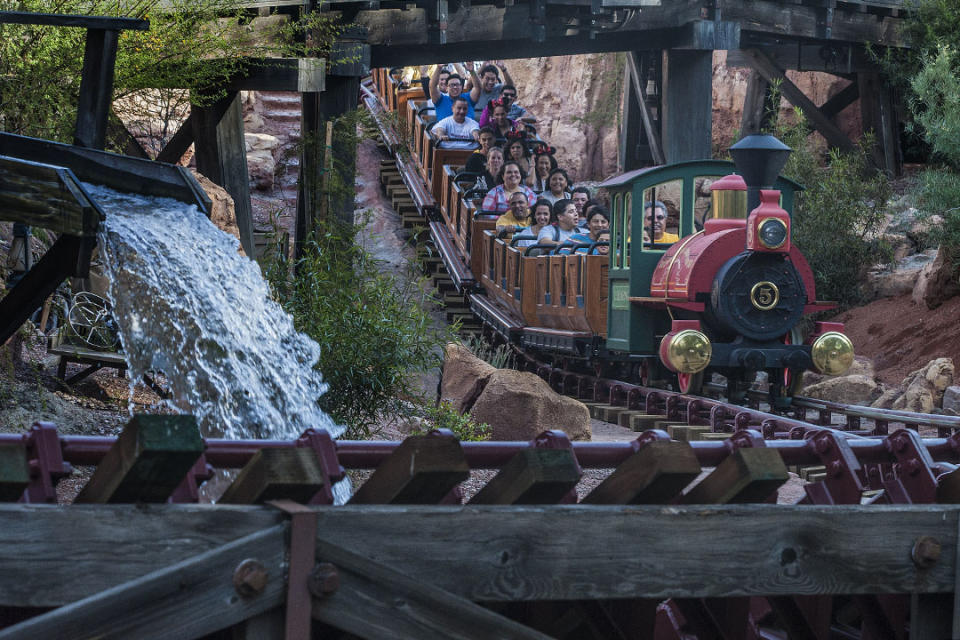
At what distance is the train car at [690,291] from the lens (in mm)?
8484

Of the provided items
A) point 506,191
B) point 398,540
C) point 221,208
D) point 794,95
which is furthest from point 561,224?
point 398,540

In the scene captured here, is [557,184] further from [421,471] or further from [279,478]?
[279,478]

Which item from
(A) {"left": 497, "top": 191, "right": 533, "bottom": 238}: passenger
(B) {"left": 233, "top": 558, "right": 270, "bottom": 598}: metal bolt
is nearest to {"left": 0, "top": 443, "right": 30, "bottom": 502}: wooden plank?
(B) {"left": 233, "top": 558, "right": 270, "bottom": 598}: metal bolt

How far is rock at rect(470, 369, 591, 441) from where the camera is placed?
714 centimetres

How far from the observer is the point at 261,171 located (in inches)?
682

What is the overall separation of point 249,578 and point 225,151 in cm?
719

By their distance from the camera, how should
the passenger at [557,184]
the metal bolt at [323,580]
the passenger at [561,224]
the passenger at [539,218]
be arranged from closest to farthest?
1. the metal bolt at [323,580]
2. the passenger at [561,224]
3. the passenger at [539,218]
4. the passenger at [557,184]

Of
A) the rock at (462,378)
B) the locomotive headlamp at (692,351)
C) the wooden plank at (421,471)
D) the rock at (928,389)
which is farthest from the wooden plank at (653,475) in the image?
the rock at (928,389)

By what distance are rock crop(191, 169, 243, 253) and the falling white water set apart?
6.96ft

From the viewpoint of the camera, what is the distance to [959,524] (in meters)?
2.04

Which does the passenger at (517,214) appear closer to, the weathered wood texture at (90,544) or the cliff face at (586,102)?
the cliff face at (586,102)

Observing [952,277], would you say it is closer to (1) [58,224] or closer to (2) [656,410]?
(2) [656,410]

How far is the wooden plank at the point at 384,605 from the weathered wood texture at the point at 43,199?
1.71 metres

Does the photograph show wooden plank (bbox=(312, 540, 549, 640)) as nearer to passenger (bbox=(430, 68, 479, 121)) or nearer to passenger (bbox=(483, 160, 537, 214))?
passenger (bbox=(483, 160, 537, 214))
